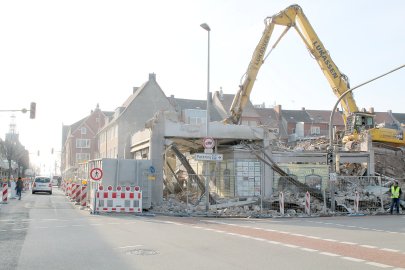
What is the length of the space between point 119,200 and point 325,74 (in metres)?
18.1

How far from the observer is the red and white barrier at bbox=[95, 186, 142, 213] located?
2019cm

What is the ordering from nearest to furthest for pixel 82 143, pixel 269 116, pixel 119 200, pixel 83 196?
pixel 119 200 < pixel 83 196 < pixel 269 116 < pixel 82 143

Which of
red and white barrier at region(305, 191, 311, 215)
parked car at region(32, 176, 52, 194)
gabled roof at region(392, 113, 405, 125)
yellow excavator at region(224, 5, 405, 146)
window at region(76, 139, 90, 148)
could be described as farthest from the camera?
gabled roof at region(392, 113, 405, 125)

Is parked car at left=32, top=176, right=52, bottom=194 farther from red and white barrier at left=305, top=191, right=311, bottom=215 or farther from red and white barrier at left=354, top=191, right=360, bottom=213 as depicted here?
red and white barrier at left=354, top=191, right=360, bottom=213

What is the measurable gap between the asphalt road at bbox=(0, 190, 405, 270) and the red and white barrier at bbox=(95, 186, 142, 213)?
3.59 m

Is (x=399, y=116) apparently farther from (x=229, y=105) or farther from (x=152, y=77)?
(x=152, y=77)

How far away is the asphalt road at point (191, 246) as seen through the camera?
8.75m

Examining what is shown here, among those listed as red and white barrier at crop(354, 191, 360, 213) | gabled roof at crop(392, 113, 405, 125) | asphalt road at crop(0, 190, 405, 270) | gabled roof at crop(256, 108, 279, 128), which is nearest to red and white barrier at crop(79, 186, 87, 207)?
asphalt road at crop(0, 190, 405, 270)

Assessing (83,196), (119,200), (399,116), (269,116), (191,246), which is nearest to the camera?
(191,246)

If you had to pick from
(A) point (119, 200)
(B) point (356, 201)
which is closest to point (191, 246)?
(A) point (119, 200)

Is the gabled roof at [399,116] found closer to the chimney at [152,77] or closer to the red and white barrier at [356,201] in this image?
the chimney at [152,77]

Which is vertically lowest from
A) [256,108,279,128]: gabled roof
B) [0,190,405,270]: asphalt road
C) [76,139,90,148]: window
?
[0,190,405,270]: asphalt road

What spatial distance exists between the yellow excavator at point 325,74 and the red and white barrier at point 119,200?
352 inches

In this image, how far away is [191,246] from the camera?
36.0 ft
